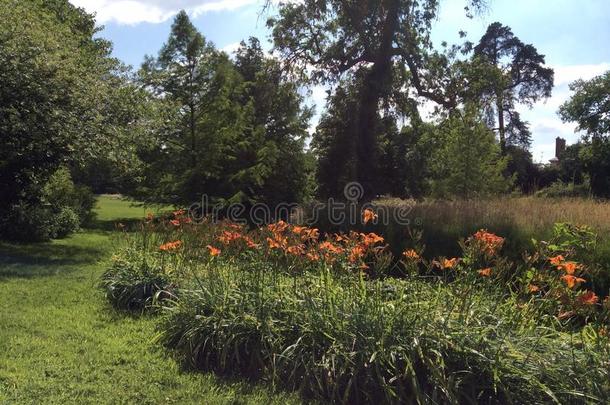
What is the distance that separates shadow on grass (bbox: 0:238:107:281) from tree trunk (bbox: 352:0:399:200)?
8584 millimetres

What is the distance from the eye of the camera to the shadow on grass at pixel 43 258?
9.09 m

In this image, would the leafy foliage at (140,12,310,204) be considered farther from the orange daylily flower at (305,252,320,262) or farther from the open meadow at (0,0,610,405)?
the orange daylily flower at (305,252,320,262)

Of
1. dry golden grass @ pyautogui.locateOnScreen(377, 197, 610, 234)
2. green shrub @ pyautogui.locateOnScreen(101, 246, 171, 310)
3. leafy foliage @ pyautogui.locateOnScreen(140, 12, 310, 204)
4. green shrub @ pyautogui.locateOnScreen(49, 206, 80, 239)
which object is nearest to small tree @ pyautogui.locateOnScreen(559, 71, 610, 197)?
leafy foliage @ pyautogui.locateOnScreen(140, 12, 310, 204)

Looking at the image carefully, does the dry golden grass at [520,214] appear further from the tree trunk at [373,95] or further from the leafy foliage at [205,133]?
the leafy foliage at [205,133]

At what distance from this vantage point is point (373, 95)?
16078 millimetres

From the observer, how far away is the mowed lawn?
379 cm

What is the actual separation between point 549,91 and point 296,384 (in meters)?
51.1

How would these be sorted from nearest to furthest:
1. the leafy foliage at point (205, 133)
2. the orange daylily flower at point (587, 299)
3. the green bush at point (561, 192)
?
1. the orange daylily flower at point (587, 299)
2. the green bush at point (561, 192)
3. the leafy foliage at point (205, 133)

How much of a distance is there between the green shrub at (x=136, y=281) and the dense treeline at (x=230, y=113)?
201 inches

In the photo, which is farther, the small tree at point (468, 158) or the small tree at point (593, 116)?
the small tree at point (593, 116)

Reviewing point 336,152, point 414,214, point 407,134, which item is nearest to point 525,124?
point 407,134

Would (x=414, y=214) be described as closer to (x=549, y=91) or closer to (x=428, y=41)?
(x=428, y=41)

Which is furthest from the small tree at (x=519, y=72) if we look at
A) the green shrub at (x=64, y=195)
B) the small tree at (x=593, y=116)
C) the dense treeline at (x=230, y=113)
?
the green shrub at (x=64, y=195)

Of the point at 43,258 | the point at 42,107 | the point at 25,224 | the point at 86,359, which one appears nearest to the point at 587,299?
the point at 86,359
